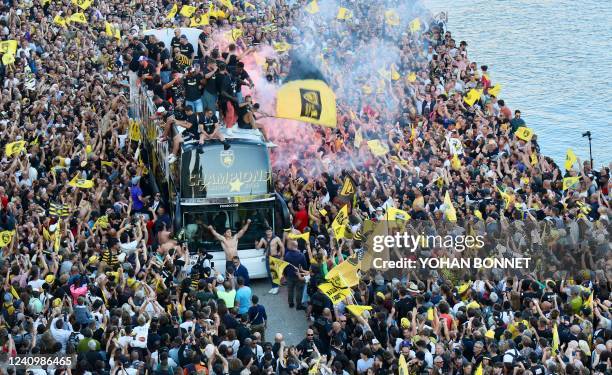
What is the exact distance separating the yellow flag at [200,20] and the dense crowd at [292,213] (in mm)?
663

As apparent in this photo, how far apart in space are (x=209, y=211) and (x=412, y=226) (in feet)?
11.9

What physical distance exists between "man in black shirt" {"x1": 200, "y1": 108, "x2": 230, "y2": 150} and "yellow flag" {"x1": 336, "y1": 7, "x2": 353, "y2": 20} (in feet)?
50.9

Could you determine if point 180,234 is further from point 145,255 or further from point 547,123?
point 547,123

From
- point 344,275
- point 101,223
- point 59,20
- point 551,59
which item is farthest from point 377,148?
point 551,59

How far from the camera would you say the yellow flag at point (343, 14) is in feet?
133

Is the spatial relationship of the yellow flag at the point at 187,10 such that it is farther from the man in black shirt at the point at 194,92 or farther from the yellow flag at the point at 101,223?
the yellow flag at the point at 101,223

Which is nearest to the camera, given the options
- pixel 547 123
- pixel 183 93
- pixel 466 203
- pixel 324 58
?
pixel 466 203

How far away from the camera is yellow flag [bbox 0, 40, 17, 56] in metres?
34.5

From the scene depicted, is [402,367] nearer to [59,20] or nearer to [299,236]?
[299,236]

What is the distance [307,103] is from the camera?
86.6ft

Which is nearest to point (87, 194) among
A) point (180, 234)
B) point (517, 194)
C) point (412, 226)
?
point (180, 234)

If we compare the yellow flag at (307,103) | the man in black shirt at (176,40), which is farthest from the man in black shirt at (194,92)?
Answer: the man in black shirt at (176,40)

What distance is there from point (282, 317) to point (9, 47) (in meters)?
13.6

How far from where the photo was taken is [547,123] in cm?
5116
